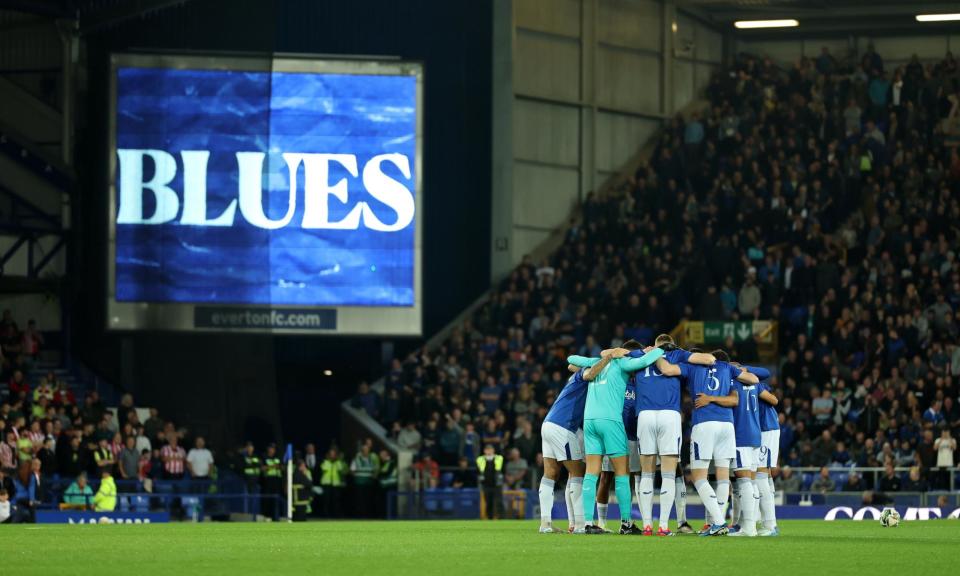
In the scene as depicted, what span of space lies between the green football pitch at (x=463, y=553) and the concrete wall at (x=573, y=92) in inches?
900

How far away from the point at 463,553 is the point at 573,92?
30143 millimetres

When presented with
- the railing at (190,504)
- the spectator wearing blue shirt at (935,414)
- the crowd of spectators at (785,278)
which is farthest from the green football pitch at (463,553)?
the crowd of spectators at (785,278)

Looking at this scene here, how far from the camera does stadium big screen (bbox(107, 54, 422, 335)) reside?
3541cm

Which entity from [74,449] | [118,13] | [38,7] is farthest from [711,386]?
[38,7]

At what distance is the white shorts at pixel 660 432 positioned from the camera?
59.6 feet

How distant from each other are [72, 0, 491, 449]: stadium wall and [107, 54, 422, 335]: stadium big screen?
50 centimetres

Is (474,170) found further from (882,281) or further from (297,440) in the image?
(882,281)

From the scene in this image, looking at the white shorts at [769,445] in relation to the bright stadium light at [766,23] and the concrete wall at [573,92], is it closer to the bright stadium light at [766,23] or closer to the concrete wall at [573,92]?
the concrete wall at [573,92]

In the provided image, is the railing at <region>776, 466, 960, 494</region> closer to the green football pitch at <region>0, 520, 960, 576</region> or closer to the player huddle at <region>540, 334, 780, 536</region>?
the green football pitch at <region>0, 520, 960, 576</region>

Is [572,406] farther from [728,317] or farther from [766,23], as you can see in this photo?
[766,23]

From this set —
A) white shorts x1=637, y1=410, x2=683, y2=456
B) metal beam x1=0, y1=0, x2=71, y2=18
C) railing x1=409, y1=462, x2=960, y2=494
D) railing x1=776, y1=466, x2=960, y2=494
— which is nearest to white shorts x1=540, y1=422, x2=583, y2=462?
white shorts x1=637, y1=410, x2=683, y2=456

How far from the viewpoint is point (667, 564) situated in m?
13.6

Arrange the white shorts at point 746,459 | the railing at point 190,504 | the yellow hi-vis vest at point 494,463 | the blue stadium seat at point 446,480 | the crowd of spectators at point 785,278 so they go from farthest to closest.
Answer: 1. the blue stadium seat at point 446,480
2. the crowd of spectators at point 785,278
3. the yellow hi-vis vest at point 494,463
4. the railing at point 190,504
5. the white shorts at point 746,459

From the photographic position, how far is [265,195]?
117 ft
